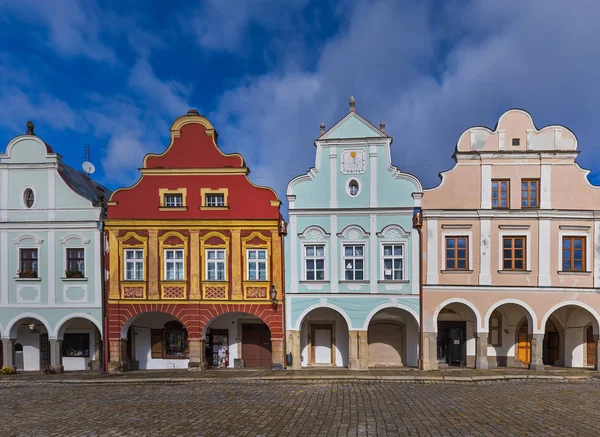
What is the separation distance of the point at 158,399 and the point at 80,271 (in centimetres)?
893

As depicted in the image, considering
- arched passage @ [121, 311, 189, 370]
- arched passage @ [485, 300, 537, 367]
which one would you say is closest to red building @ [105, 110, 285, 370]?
arched passage @ [121, 311, 189, 370]

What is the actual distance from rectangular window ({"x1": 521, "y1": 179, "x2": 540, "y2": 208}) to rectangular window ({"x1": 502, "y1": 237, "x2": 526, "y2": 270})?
5.54 feet

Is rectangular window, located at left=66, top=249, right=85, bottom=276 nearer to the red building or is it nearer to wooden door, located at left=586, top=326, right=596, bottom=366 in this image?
the red building

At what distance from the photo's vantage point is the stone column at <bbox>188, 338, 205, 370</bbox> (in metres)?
17.8

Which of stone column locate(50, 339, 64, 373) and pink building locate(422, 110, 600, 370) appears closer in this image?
pink building locate(422, 110, 600, 370)

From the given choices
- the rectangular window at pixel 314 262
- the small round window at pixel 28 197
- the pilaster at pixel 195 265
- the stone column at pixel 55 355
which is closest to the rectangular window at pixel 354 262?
the rectangular window at pixel 314 262

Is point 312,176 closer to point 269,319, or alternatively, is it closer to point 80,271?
point 269,319

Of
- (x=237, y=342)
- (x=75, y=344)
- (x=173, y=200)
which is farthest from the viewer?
(x=75, y=344)

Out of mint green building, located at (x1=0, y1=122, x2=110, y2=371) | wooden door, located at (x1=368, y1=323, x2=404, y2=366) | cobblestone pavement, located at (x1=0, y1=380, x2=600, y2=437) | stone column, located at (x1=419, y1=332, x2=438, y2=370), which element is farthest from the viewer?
wooden door, located at (x1=368, y1=323, x2=404, y2=366)

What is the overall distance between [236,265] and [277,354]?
4.67 m

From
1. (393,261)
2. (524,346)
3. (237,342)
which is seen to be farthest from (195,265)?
(524,346)

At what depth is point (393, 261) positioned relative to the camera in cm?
1775

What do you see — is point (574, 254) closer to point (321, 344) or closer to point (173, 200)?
point (321, 344)

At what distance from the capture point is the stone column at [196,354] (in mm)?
17844
